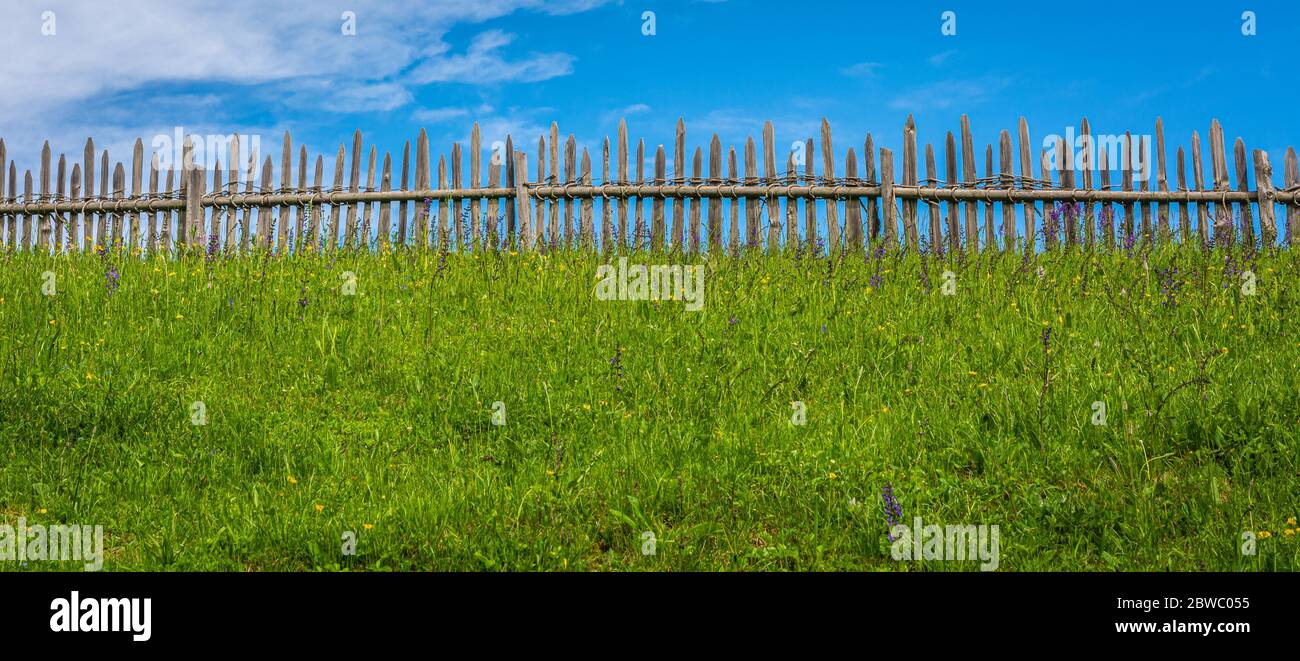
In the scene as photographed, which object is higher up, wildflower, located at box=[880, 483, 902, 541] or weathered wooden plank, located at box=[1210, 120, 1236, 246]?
weathered wooden plank, located at box=[1210, 120, 1236, 246]

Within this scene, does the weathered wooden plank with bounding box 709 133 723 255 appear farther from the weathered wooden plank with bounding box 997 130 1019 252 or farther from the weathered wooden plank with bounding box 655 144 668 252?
the weathered wooden plank with bounding box 997 130 1019 252

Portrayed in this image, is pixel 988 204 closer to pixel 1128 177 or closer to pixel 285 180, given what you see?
pixel 1128 177

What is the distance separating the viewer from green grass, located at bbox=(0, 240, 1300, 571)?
4285mm

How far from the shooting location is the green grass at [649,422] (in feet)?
14.1

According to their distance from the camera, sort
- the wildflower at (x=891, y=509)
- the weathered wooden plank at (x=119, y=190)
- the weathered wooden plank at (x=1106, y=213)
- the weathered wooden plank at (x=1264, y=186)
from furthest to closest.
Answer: the weathered wooden plank at (x=119, y=190) < the weathered wooden plank at (x=1264, y=186) < the weathered wooden plank at (x=1106, y=213) < the wildflower at (x=891, y=509)

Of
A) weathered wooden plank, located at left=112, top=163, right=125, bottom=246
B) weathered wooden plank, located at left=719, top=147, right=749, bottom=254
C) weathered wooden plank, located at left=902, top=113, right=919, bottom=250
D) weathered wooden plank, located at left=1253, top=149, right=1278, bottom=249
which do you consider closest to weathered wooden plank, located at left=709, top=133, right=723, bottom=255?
weathered wooden plank, located at left=719, top=147, right=749, bottom=254

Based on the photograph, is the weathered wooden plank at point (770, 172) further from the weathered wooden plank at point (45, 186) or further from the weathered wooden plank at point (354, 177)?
the weathered wooden plank at point (45, 186)

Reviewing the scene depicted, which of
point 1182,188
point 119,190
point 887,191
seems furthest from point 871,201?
point 119,190

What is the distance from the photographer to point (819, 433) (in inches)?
202

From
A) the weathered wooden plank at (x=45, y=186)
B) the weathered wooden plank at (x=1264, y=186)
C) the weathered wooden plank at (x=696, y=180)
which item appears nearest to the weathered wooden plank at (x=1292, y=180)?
the weathered wooden plank at (x=1264, y=186)

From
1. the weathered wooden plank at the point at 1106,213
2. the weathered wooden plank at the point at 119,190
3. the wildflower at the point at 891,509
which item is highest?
the weathered wooden plank at the point at 119,190
